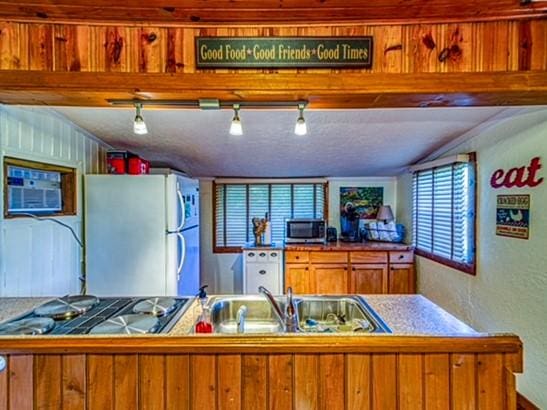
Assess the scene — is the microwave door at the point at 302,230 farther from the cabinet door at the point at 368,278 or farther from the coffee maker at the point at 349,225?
the cabinet door at the point at 368,278

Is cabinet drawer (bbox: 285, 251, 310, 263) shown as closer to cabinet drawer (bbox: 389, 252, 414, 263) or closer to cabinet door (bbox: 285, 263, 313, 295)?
cabinet door (bbox: 285, 263, 313, 295)

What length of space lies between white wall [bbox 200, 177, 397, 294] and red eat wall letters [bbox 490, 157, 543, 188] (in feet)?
6.25

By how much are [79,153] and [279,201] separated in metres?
2.51

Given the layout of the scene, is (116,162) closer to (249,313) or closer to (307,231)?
(249,313)

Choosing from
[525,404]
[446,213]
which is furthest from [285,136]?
[525,404]

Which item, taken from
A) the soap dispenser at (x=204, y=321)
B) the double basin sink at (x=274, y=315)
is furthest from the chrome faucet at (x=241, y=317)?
the soap dispenser at (x=204, y=321)

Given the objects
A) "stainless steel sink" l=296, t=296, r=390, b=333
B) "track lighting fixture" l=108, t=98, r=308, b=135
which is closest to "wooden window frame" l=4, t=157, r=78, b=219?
"track lighting fixture" l=108, t=98, r=308, b=135

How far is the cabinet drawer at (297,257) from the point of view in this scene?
3.95 meters

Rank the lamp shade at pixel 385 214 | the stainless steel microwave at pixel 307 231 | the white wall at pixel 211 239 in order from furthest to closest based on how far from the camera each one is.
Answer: the white wall at pixel 211 239 → the lamp shade at pixel 385 214 → the stainless steel microwave at pixel 307 231

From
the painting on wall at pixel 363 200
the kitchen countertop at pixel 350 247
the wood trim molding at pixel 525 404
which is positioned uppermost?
the painting on wall at pixel 363 200

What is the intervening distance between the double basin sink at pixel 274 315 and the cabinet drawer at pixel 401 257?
6.77 ft

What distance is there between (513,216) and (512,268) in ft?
1.21

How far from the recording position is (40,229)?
2277mm

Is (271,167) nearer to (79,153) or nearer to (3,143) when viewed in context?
(79,153)
